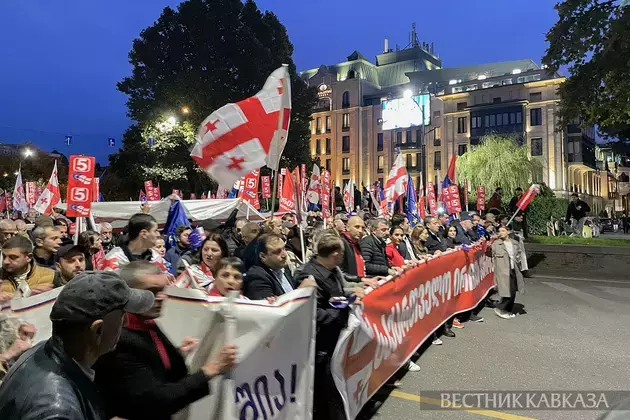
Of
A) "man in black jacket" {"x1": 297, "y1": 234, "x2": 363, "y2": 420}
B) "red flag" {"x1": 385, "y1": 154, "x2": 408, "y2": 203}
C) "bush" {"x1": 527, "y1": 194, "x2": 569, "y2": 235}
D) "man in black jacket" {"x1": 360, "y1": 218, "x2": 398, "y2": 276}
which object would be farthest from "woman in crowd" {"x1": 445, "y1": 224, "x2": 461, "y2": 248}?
"bush" {"x1": 527, "y1": 194, "x2": 569, "y2": 235}

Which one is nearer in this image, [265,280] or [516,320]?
[265,280]

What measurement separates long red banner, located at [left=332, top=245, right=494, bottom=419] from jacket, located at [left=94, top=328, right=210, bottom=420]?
1.79 m

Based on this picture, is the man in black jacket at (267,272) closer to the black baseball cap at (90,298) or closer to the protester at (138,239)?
the protester at (138,239)

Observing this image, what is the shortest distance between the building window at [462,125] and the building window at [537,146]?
8.13 metres

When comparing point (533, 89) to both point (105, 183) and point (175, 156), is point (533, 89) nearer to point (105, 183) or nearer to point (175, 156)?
point (175, 156)

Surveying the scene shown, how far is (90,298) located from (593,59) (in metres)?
17.3

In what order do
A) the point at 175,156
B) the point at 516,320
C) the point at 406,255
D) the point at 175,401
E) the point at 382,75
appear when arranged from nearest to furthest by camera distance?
the point at 175,401
the point at 406,255
the point at 516,320
the point at 175,156
the point at 382,75

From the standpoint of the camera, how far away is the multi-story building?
184 feet

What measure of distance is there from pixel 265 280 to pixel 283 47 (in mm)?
33622

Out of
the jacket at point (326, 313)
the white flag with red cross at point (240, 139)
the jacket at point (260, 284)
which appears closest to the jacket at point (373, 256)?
the white flag with red cross at point (240, 139)

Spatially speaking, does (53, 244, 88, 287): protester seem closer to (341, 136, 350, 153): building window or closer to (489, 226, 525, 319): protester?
(489, 226, 525, 319): protester

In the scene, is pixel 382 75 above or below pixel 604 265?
above

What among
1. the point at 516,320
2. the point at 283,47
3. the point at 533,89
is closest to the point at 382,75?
the point at 533,89

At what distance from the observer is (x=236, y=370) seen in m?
2.90
